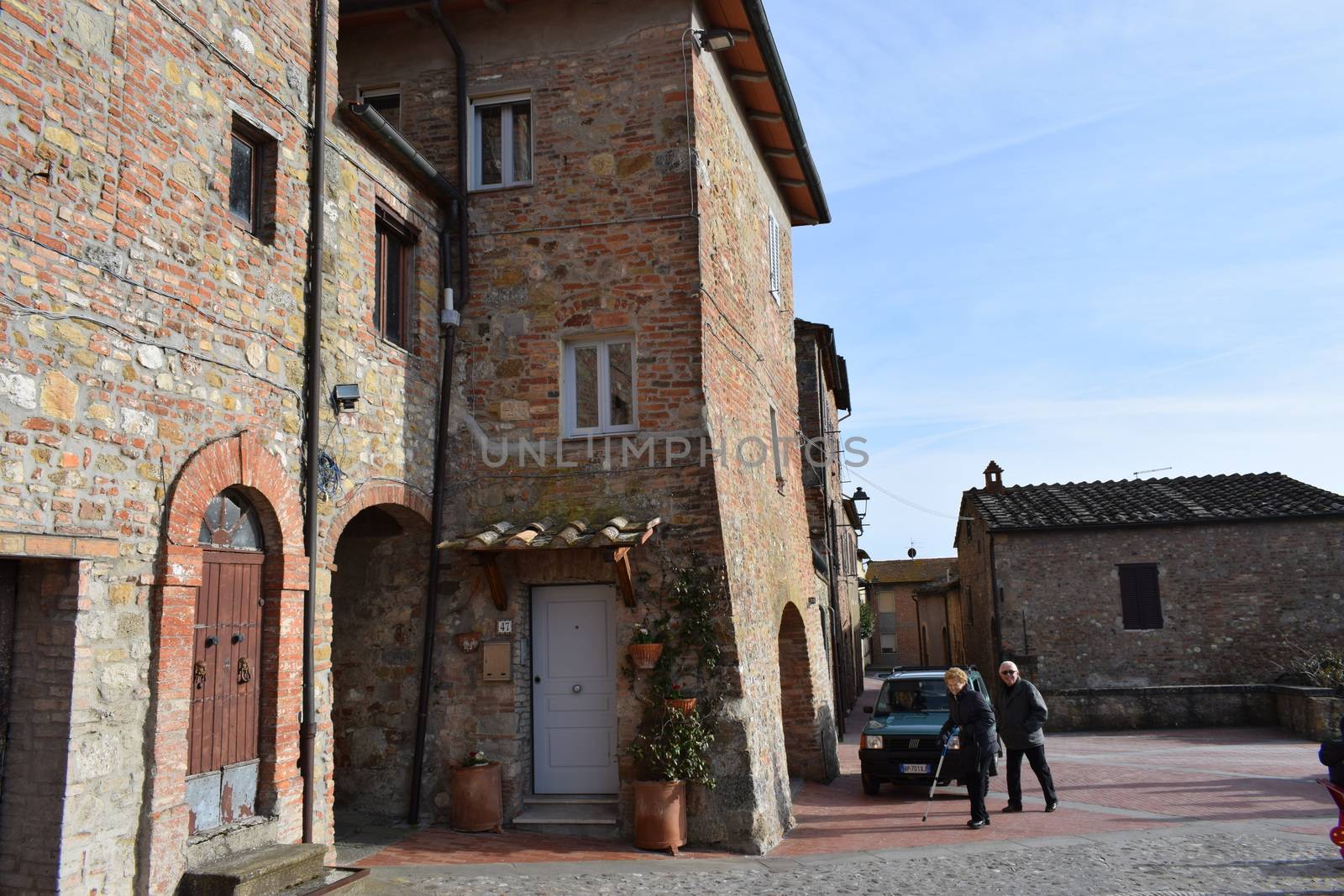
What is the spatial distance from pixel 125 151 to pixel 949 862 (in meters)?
7.92

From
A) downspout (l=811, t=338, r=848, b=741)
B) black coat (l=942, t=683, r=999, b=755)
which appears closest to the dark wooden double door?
black coat (l=942, t=683, r=999, b=755)

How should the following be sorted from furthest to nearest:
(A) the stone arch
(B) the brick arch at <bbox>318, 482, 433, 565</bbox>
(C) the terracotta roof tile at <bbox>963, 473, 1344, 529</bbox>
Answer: (C) the terracotta roof tile at <bbox>963, 473, 1344, 529</bbox> < (B) the brick arch at <bbox>318, 482, 433, 565</bbox> < (A) the stone arch

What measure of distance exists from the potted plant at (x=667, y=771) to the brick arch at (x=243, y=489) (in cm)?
343

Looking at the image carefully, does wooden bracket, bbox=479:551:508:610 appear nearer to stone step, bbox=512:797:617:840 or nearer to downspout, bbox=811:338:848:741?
stone step, bbox=512:797:617:840

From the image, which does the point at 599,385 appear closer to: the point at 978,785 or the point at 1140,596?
the point at 978,785

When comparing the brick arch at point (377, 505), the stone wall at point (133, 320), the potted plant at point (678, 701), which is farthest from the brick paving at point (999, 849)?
the brick arch at point (377, 505)

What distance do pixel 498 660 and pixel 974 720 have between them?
476 cm

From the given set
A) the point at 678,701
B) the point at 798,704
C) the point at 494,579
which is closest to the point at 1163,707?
the point at 798,704

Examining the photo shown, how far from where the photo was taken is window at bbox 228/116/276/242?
23.5ft

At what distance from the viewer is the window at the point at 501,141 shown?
33.4ft

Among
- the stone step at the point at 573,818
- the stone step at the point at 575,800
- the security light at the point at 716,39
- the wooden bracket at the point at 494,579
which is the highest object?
the security light at the point at 716,39

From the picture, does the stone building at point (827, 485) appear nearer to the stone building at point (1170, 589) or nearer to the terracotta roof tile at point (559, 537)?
the stone building at point (1170, 589)

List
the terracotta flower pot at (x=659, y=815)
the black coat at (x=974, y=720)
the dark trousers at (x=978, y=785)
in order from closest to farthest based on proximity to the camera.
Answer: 1. the terracotta flower pot at (x=659, y=815)
2. the dark trousers at (x=978, y=785)
3. the black coat at (x=974, y=720)

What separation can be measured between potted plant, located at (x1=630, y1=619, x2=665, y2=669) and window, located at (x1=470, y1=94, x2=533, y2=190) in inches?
189
